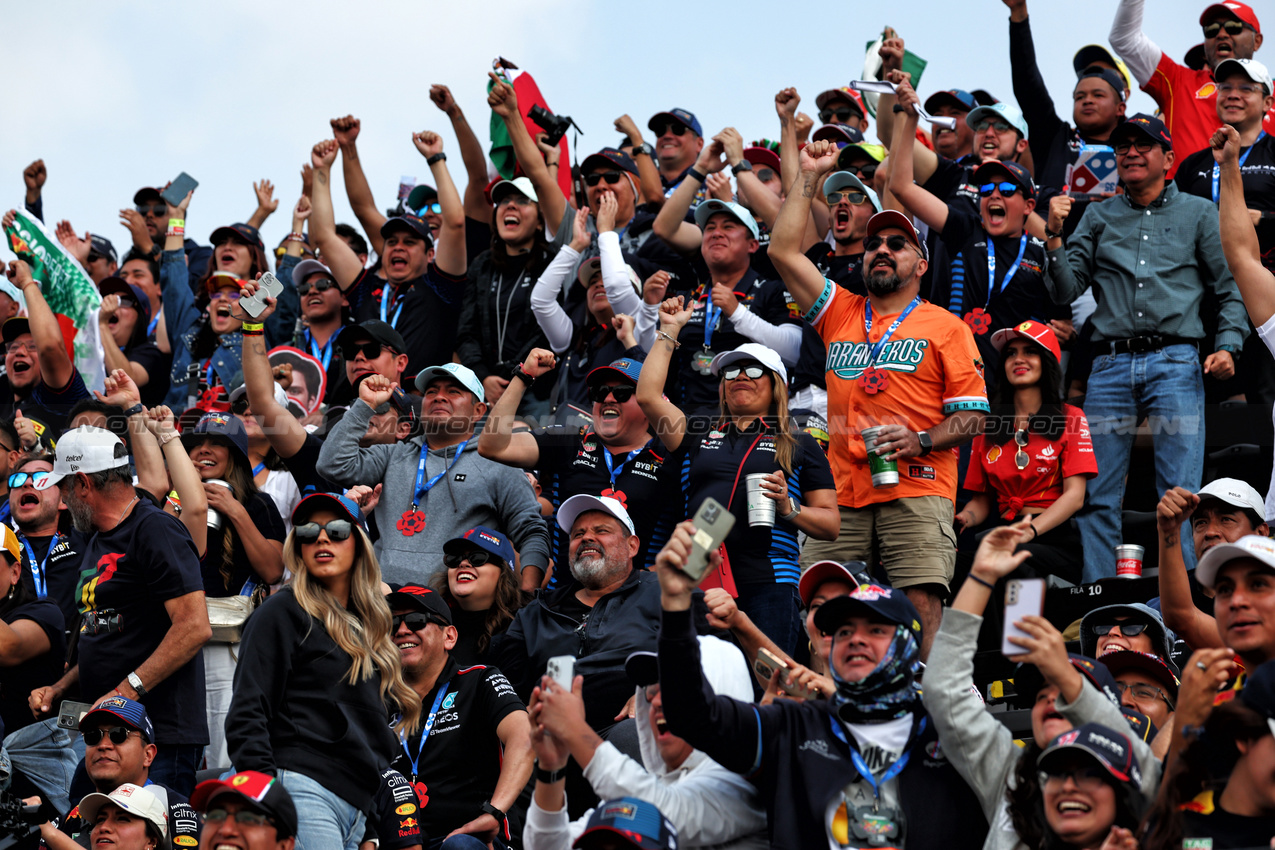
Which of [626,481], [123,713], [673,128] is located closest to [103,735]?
[123,713]

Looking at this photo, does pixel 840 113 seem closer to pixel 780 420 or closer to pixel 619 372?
pixel 619 372

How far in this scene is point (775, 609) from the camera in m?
8.02

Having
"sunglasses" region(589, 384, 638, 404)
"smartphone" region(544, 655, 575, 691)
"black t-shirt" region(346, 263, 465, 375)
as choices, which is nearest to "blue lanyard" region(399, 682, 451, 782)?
"smartphone" region(544, 655, 575, 691)

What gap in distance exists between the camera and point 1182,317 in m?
9.32

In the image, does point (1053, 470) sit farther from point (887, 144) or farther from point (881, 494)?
point (887, 144)

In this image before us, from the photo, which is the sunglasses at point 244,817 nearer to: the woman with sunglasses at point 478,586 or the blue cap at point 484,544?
the woman with sunglasses at point 478,586

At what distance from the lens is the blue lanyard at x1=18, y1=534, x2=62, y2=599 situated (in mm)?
8828

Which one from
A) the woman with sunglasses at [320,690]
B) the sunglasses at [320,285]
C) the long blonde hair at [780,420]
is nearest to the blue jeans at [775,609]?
the long blonde hair at [780,420]

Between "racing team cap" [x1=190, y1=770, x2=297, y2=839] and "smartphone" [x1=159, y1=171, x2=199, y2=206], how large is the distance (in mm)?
9829

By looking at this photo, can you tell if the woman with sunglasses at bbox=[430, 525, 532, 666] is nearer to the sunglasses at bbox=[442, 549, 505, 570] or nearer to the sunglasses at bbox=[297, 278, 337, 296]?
the sunglasses at bbox=[442, 549, 505, 570]

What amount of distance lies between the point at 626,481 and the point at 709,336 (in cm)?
168

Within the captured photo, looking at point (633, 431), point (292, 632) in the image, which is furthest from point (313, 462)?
point (292, 632)

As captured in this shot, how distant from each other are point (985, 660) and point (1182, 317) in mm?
3004

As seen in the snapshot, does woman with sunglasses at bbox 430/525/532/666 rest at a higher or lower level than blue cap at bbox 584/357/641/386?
lower
